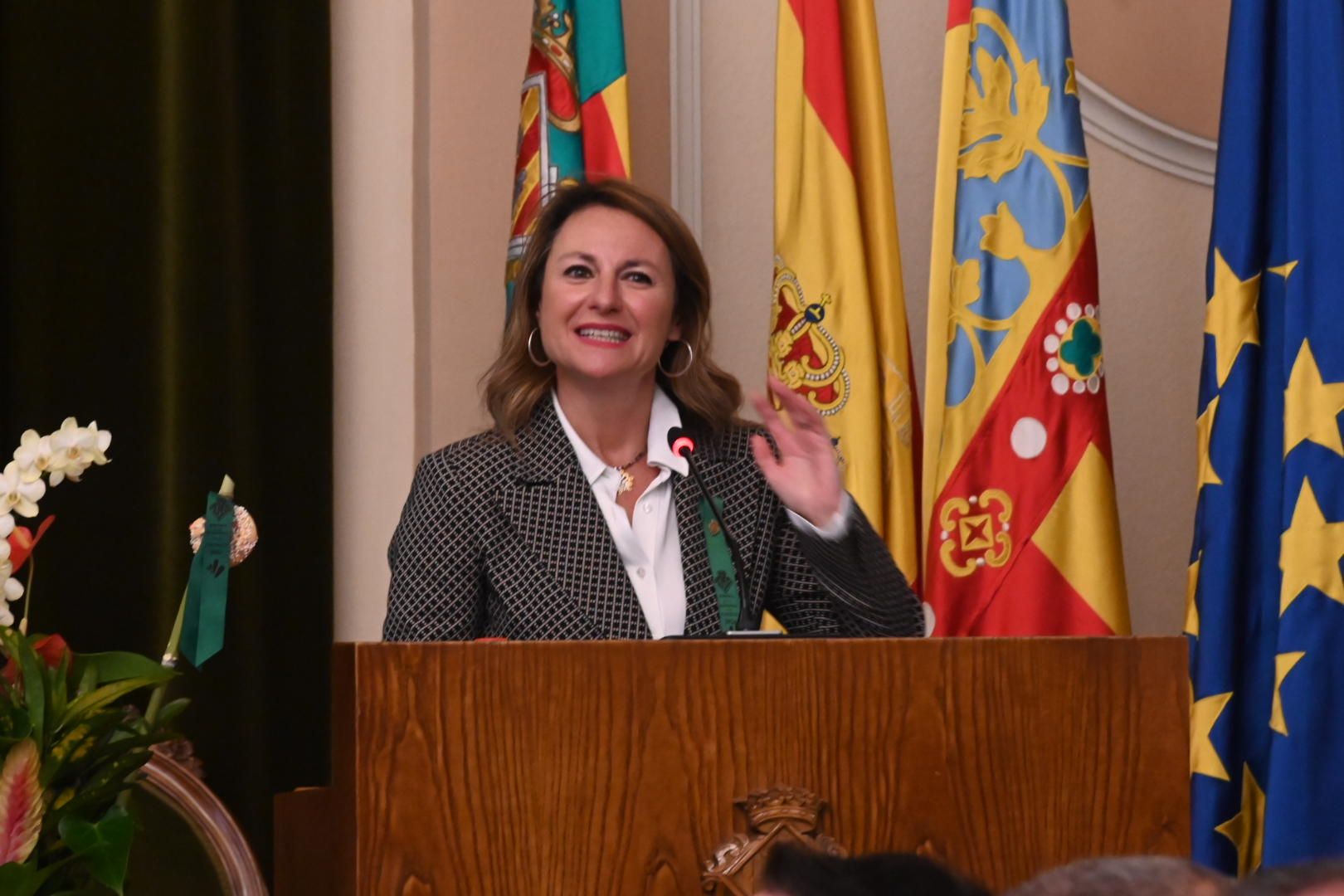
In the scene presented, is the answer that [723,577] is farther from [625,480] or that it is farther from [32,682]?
[32,682]

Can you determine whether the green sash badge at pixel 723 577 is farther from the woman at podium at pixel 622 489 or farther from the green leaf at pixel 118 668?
the green leaf at pixel 118 668

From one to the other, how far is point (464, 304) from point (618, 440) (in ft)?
3.47

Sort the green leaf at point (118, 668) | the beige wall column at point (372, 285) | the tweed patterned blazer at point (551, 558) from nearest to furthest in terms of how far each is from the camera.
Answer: the green leaf at point (118, 668) → the tweed patterned blazer at point (551, 558) → the beige wall column at point (372, 285)

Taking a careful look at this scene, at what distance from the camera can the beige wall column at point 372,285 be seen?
331cm

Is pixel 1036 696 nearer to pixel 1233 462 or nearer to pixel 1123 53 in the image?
pixel 1233 462

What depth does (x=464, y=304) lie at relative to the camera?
11.2ft

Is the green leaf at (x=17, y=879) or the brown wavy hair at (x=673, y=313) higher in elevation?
the brown wavy hair at (x=673, y=313)

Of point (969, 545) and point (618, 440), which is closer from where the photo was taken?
point (618, 440)

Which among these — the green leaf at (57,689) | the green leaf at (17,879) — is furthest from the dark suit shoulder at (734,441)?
the green leaf at (17,879)

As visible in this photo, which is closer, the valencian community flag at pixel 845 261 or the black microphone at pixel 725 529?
the black microphone at pixel 725 529

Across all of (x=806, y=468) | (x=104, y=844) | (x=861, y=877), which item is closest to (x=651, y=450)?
(x=806, y=468)

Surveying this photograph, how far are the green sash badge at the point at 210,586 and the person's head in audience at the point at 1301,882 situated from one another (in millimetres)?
1056

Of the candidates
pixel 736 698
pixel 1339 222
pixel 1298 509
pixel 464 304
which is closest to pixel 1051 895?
pixel 736 698

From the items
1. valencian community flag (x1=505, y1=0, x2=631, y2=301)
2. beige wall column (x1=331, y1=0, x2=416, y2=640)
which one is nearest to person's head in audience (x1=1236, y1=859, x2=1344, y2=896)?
valencian community flag (x1=505, y1=0, x2=631, y2=301)
